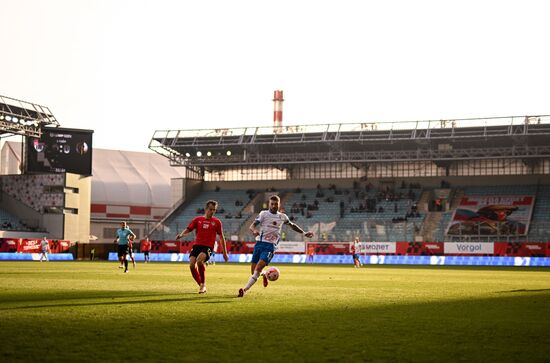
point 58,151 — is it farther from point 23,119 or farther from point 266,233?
point 266,233

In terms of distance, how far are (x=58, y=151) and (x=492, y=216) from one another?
38.6 metres

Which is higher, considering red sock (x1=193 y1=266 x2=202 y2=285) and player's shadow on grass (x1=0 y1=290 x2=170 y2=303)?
red sock (x1=193 y1=266 x2=202 y2=285)

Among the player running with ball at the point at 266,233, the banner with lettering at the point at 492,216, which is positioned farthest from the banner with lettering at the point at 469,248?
the player running with ball at the point at 266,233

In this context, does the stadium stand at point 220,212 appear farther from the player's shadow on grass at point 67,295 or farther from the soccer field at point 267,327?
the soccer field at point 267,327

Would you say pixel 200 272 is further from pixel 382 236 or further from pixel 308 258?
pixel 382 236

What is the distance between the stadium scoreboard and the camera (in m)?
73.4

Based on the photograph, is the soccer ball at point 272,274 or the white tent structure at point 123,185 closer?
the soccer ball at point 272,274

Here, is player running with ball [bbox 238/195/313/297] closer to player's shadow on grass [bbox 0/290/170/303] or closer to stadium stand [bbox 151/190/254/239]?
player's shadow on grass [bbox 0/290/170/303]

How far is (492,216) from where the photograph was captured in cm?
7394

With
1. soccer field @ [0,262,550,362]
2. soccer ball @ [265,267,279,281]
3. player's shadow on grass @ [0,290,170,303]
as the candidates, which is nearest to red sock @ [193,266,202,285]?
soccer field @ [0,262,550,362]

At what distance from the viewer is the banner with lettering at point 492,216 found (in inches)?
2808

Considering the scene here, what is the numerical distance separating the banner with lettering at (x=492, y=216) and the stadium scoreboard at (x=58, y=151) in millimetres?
33021

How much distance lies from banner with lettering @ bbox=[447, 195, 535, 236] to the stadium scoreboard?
3302 centimetres

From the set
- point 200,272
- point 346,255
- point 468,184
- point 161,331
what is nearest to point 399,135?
point 468,184
